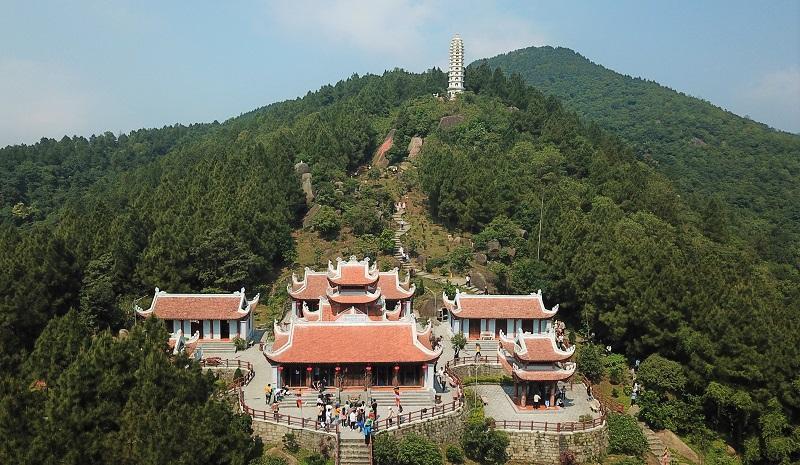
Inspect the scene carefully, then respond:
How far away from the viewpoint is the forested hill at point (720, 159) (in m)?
73.6

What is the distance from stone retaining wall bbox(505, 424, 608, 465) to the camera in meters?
25.8

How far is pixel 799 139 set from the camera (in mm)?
124250

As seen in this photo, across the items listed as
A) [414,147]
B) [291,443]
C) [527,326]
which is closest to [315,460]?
[291,443]

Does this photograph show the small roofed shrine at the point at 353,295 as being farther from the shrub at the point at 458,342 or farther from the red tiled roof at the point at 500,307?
the red tiled roof at the point at 500,307

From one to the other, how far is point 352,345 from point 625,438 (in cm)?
1168

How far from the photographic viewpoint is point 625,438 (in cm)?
2648

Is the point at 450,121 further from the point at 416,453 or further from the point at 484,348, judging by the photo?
the point at 416,453

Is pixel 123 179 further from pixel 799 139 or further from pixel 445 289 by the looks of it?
pixel 799 139

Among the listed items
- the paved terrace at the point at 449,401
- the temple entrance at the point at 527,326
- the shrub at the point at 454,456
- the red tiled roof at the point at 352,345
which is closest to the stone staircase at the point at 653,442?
the paved terrace at the point at 449,401

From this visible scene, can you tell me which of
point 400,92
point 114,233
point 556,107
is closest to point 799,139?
point 556,107

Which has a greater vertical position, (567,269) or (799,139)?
(799,139)

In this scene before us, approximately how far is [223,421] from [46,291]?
66.6 ft

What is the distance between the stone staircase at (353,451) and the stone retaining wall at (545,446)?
5980 mm

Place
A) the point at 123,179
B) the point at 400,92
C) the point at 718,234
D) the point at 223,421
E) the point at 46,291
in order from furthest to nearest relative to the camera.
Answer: the point at 400,92 → the point at 123,179 → the point at 718,234 → the point at 46,291 → the point at 223,421
